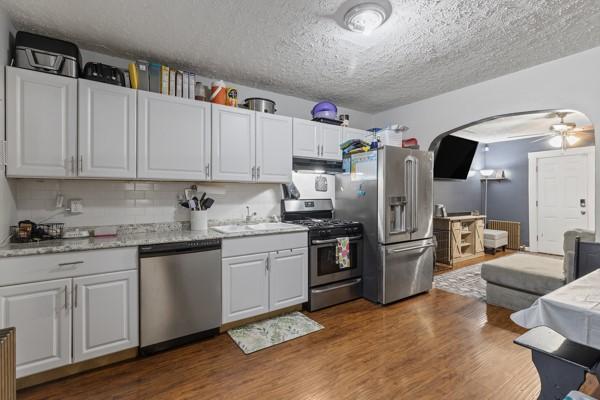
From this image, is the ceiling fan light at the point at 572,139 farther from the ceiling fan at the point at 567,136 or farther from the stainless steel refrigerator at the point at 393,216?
the stainless steel refrigerator at the point at 393,216

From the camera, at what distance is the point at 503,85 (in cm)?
312

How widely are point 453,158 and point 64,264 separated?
6224 millimetres

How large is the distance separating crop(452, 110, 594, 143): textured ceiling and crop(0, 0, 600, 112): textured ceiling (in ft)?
6.18

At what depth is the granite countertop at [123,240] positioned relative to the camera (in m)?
1.84

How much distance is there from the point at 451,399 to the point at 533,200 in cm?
618

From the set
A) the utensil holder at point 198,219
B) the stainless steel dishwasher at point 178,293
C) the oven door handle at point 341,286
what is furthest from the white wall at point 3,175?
the oven door handle at point 341,286

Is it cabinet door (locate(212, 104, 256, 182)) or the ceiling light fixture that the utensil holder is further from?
the ceiling light fixture

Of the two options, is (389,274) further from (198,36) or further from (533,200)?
(533,200)

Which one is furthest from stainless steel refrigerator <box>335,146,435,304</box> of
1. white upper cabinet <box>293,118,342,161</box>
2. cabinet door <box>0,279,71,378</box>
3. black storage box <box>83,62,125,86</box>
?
cabinet door <box>0,279,71,378</box>

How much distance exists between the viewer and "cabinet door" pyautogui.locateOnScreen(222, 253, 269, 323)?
2.56 meters

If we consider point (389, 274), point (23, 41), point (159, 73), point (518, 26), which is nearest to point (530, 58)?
point (518, 26)

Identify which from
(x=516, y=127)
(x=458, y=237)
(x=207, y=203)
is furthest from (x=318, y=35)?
(x=516, y=127)

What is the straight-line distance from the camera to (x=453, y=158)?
5.68 m

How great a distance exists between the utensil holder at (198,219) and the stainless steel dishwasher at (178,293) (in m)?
0.43
